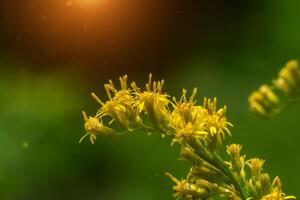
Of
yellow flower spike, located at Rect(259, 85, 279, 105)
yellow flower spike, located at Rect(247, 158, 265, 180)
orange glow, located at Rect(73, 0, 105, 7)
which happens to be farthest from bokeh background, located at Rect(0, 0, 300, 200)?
yellow flower spike, located at Rect(259, 85, 279, 105)

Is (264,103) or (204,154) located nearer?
(264,103)

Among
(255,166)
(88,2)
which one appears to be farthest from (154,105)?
(88,2)

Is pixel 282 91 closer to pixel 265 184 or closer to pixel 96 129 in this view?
pixel 265 184

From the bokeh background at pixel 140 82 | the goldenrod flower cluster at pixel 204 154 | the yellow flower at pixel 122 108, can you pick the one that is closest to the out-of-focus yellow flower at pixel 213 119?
the goldenrod flower cluster at pixel 204 154

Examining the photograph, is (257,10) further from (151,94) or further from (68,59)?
(151,94)

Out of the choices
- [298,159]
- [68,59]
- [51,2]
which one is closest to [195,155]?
[298,159]
